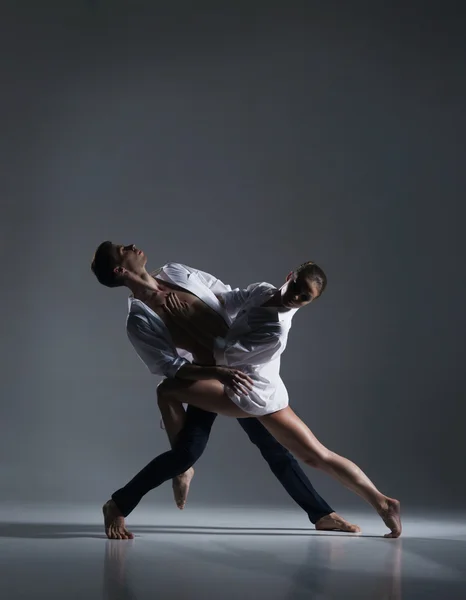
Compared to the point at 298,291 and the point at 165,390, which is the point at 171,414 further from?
the point at 298,291

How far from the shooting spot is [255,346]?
3.65 metres

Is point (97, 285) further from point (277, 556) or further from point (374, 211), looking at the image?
point (277, 556)

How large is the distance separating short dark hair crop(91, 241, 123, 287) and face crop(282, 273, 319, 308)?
663 mm

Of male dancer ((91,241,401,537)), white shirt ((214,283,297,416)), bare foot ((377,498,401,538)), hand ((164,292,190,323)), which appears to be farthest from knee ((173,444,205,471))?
bare foot ((377,498,401,538))

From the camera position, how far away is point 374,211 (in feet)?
18.7

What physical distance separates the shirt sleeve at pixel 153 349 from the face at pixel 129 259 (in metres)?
0.20

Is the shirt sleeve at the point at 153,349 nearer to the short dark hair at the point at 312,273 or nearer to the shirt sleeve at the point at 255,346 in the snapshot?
the shirt sleeve at the point at 255,346

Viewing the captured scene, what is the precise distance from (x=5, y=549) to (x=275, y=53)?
146 inches

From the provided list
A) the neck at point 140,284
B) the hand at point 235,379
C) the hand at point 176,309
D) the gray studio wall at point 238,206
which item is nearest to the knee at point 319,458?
the hand at point 235,379

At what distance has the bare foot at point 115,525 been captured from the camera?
11.7 feet

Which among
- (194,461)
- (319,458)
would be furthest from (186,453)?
(319,458)

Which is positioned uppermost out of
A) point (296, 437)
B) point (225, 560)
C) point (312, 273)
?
point (312, 273)

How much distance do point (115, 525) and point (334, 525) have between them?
89 cm

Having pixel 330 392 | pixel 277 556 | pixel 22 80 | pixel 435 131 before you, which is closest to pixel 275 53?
pixel 435 131
